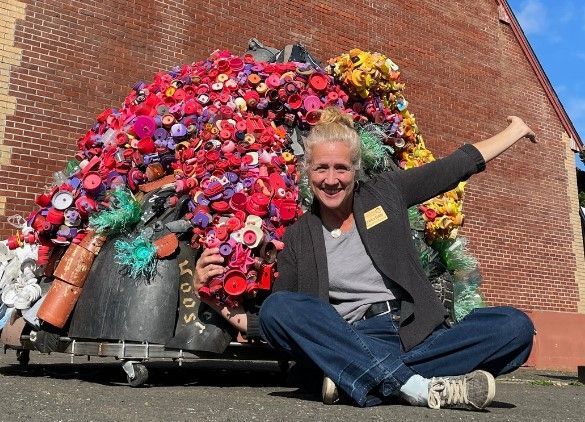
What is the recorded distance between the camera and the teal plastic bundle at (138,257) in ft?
11.8

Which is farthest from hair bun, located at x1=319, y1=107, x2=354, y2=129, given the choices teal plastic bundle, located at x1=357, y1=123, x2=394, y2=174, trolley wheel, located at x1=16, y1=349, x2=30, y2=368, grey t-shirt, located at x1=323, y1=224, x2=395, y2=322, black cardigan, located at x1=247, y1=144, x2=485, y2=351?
trolley wheel, located at x1=16, y1=349, x2=30, y2=368

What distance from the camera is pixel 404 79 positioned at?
35.6ft

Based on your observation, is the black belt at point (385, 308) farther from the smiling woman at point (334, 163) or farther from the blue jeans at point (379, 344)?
the smiling woman at point (334, 163)

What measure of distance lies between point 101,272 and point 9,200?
12.1 ft

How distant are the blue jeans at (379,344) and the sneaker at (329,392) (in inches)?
1.1

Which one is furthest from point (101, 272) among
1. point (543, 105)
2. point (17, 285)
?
point (543, 105)

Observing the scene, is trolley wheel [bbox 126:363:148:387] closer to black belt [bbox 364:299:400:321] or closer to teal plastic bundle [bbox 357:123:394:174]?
black belt [bbox 364:299:400:321]

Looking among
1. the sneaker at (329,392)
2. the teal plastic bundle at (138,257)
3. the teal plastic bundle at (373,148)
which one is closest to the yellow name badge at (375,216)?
the sneaker at (329,392)

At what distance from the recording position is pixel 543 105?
12977 millimetres

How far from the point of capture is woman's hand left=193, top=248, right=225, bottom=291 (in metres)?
3.37

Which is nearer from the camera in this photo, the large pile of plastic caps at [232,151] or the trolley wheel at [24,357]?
the large pile of plastic caps at [232,151]

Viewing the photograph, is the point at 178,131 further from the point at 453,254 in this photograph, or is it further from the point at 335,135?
the point at 453,254

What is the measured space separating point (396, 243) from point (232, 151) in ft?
3.67

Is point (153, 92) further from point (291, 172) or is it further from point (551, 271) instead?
point (551, 271)
